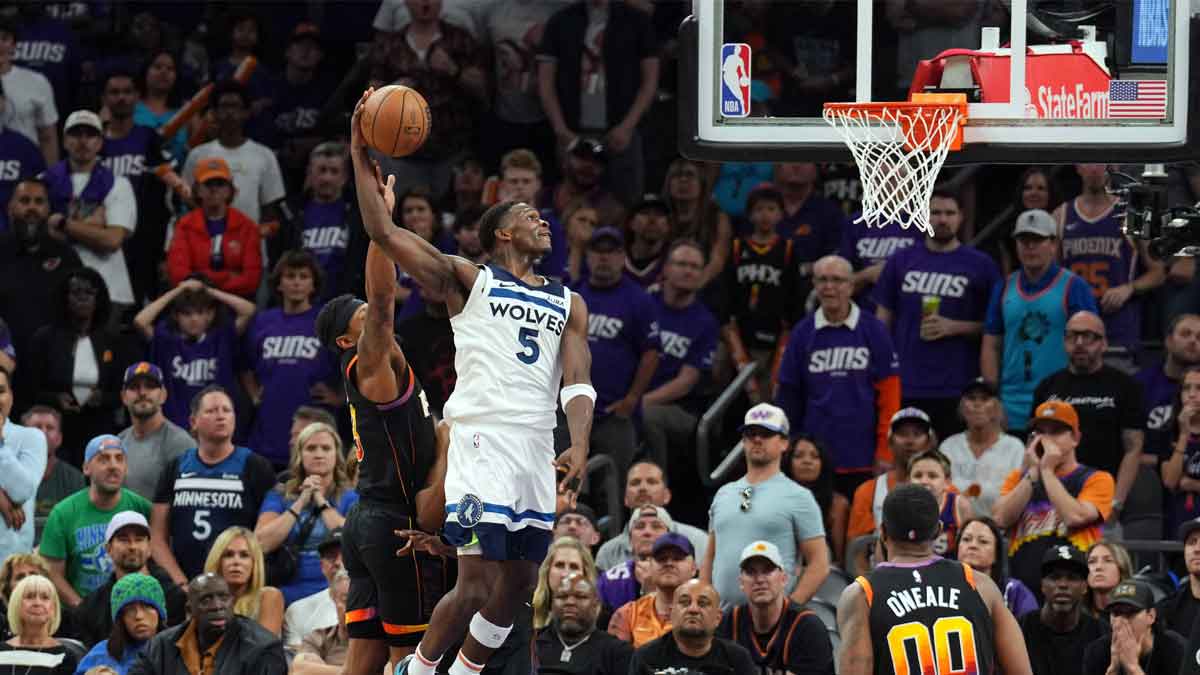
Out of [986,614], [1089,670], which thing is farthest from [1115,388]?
[986,614]

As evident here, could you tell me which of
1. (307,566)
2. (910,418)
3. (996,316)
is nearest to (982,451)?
(910,418)

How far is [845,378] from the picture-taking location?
15445 mm

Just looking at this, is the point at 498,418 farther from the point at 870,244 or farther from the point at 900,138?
the point at 870,244

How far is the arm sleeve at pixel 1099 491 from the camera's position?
13.8m

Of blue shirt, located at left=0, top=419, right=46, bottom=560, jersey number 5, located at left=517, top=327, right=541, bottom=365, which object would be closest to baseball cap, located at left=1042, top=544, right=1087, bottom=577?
jersey number 5, located at left=517, top=327, right=541, bottom=365

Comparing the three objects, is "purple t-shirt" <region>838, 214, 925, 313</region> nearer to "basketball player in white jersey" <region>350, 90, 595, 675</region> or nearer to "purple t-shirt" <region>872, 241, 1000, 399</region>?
"purple t-shirt" <region>872, 241, 1000, 399</region>

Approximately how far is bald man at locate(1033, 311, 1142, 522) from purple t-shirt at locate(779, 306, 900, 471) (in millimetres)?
1280

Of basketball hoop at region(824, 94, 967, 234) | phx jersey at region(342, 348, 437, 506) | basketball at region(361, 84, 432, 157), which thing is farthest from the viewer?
basketball hoop at region(824, 94, 967, 234)

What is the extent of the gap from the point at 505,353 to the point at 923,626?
220 cm

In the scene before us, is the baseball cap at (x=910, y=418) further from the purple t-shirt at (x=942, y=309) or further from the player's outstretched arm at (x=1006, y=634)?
the player's outstretched arm at (x=1006, y=634)

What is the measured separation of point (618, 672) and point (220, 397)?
367cm

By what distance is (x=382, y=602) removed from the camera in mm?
10203

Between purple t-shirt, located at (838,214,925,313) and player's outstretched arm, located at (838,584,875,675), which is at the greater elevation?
purple t-shirt, located at (838,214,925,313)

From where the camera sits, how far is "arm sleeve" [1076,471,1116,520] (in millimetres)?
13820
